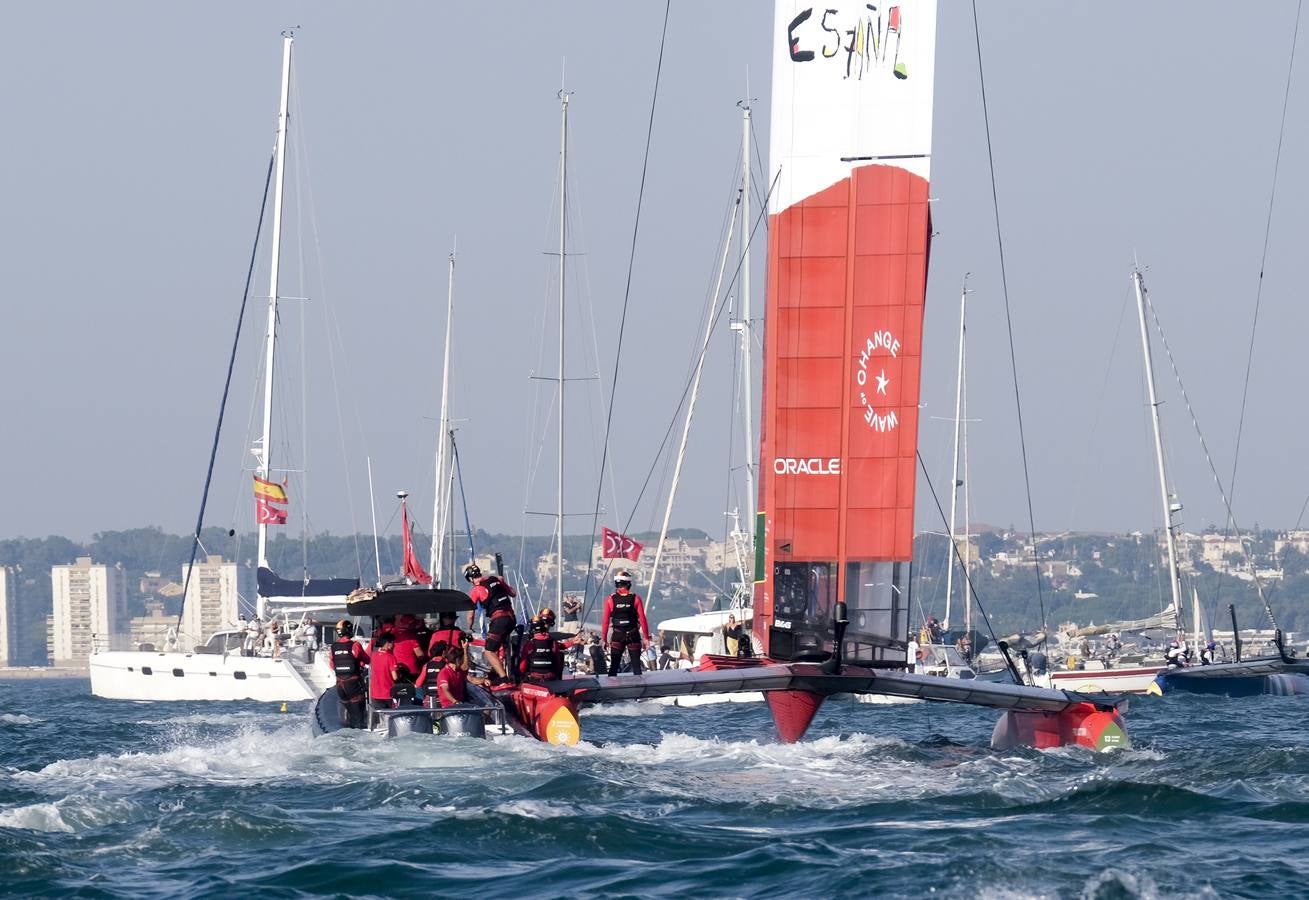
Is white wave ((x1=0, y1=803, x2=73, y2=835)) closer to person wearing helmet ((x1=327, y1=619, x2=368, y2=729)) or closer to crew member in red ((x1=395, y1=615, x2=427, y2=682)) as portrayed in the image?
person wearing helmet ((x1=327, y1=619, x2=368, y2=729))

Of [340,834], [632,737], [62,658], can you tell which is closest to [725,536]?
[632,737]

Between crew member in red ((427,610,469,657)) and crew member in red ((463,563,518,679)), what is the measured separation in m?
1.15

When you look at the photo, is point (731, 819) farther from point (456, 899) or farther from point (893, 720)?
point (893, 720)

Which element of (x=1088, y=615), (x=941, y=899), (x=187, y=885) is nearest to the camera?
(x=941, y=899)

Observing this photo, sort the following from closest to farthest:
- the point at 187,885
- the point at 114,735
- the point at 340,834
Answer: the point at 187,885 < the point at 340,834 < the point at 114,735

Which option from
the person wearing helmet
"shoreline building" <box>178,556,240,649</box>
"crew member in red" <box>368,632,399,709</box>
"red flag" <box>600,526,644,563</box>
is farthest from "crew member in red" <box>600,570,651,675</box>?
"shoreline building" <box>178,556,240,649</box>

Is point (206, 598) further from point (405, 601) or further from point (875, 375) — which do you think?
point (875, 375)

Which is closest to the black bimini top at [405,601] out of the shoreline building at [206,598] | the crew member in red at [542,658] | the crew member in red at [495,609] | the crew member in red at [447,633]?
the crew member in red at [447,633]

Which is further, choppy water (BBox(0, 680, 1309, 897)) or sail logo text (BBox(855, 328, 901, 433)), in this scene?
sail logo text (BBox(855, 328, 901, 433))

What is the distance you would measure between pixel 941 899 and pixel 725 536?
33.7m

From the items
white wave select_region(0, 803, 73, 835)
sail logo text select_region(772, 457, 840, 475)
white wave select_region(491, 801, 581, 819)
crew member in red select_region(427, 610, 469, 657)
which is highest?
sail logo text select_region(772, 457, 840, 475)

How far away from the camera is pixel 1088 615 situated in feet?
497

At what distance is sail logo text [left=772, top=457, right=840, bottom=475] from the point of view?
18312mm

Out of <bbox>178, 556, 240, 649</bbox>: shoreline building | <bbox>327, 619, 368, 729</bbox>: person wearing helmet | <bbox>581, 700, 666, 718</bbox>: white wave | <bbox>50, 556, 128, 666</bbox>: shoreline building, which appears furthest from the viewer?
<bbox>50, 556, 128, 666</bbox>: shoreline building
